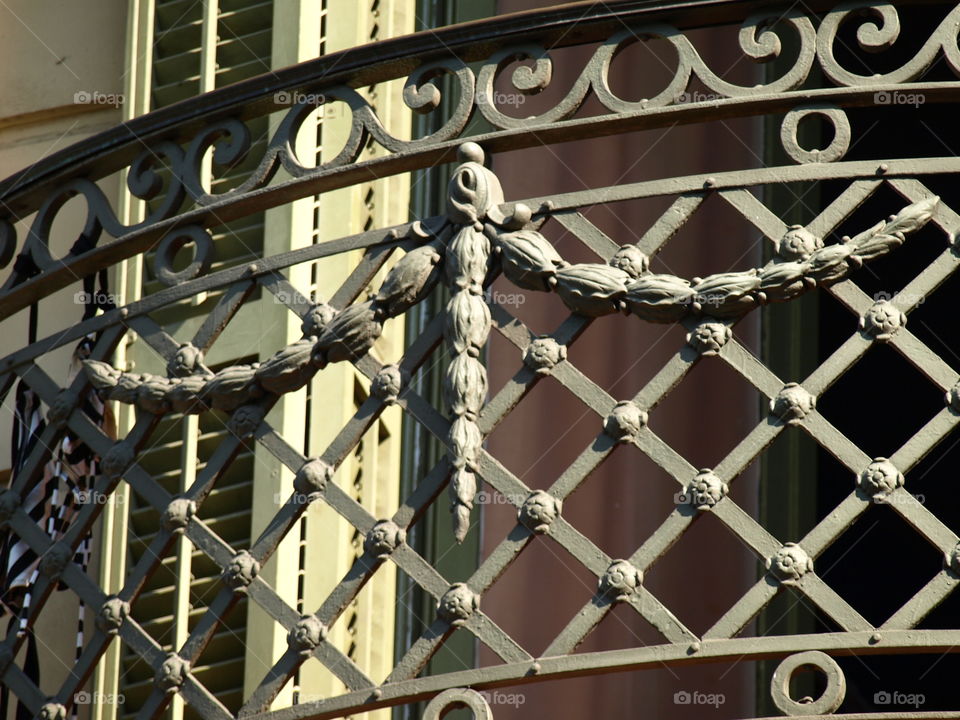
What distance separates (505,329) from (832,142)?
2.90 ft

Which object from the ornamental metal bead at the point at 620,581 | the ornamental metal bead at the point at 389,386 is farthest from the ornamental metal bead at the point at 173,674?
the ornamental metal bead at the point at 620,581

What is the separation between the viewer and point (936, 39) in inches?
178

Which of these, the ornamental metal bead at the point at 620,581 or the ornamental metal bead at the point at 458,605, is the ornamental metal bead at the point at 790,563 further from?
the ornamental metal bead at the point at 458,605

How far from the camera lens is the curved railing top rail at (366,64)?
4.62 meters

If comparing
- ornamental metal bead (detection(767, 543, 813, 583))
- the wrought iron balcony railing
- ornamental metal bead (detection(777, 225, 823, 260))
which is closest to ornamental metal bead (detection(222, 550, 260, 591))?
the wrought iron balcony railing

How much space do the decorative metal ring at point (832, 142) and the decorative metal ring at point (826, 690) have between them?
3.80ft

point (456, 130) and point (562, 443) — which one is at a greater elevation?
point (562, 443)

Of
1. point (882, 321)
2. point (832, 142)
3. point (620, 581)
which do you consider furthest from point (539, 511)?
point (832, 142)

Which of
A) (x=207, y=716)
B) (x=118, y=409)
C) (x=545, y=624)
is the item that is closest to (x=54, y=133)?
(x=118, y=409)

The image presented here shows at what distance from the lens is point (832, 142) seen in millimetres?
4527

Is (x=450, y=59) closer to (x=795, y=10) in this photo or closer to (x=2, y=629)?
(x=795, y=10)

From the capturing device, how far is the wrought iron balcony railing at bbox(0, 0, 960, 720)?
4.30 meters

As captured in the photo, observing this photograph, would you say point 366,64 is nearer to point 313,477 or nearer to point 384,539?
point 313,477

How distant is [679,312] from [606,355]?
281 cm
